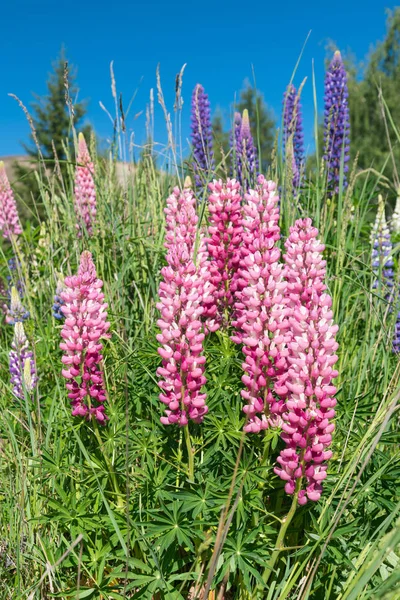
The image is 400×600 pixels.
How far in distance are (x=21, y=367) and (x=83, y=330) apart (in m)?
1.05

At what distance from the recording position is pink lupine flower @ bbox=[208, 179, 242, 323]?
271 cm

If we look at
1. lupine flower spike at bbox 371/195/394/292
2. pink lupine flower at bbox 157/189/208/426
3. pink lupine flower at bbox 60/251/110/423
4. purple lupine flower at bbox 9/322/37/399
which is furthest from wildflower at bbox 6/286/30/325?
lupine flower spike at bbox 371/195/394/292

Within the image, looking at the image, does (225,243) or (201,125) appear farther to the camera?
(201,125)

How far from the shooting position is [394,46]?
42.0 meters

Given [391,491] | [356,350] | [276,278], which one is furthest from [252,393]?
[356,350]

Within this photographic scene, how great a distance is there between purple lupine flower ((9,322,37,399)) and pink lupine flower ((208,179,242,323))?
1.00 m

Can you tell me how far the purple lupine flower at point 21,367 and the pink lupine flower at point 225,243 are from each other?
100 centimetres

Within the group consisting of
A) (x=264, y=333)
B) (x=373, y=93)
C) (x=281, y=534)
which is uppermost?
(x=373, y=93)

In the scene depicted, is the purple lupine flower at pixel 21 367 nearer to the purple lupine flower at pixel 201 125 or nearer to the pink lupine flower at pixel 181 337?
the pink lupine flower at pixel 181 337

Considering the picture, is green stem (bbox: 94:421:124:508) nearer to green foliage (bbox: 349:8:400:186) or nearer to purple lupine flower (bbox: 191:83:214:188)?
purple lupine flower (bbox: 191:83:214:188)

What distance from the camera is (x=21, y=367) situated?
126 inches

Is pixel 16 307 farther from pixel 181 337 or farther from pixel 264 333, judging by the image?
pixel 264 333

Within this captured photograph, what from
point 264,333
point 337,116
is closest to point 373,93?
point 337,116

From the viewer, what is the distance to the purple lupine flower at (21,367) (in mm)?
2857
